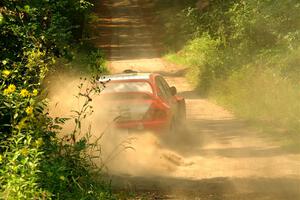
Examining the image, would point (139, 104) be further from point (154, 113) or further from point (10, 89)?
point (10, 89)

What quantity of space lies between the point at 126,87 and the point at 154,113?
2.86 ft

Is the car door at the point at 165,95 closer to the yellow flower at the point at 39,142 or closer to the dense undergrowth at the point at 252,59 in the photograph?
the dense undergrowth at the point at 252,59

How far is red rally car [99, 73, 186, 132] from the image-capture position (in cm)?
1338

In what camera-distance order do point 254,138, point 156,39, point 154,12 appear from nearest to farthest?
1. point 254,138
2. point 156,39
3. point 154,12

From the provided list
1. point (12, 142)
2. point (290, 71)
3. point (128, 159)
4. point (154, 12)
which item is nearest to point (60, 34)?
point (12, 142)

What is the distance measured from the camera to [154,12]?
1944 inches

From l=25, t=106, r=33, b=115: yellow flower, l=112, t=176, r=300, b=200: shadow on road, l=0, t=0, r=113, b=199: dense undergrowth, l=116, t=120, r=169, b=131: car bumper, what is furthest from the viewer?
l=116, t=120, r=169, b=131: car bumper

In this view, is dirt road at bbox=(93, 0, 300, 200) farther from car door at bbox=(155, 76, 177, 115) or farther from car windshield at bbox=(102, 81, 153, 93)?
car windshield at bbox=(102, 81, 153, 93)

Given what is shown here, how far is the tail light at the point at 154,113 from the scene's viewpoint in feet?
44.2

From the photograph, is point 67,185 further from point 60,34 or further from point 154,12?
point 154,12

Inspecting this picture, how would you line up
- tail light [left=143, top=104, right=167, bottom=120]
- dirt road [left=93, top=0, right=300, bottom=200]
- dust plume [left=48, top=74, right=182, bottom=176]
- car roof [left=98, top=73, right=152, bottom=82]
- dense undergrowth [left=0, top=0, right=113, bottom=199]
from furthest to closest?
car roof [left=98, top=73, right=152, bottom=82]
tail light [left=143, top=104, right=167, bottom=120]
dust plume [left=48, top=74, right=182, bottom=176]
dirt road [left=93, top=0, right=300, bottom=200]
dense undergrowth [left=0, top=0, right=113, bottom=199]

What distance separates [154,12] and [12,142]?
42919mm

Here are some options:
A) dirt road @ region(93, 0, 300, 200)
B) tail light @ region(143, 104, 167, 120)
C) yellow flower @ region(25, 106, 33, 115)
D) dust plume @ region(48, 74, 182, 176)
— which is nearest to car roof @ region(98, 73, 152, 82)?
dust plume @ region(48, 74, 182, 176)

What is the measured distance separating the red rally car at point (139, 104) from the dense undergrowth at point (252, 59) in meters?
3.85
